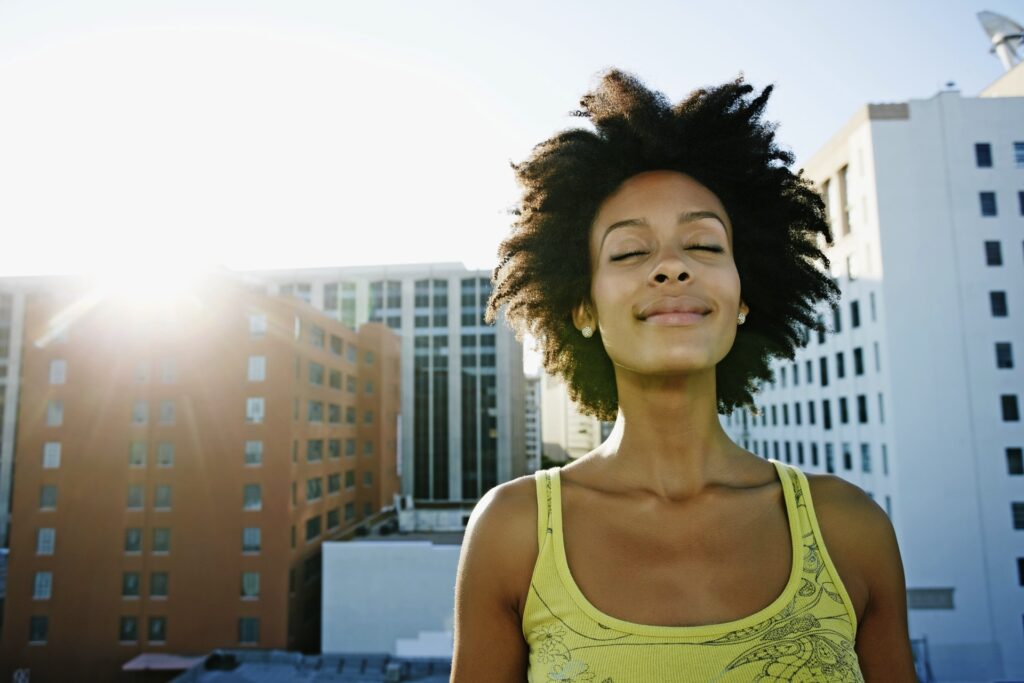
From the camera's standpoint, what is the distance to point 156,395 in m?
35.8

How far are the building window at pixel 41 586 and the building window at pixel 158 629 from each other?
632 centimetres

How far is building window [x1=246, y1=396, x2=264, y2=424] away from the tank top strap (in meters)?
36.3

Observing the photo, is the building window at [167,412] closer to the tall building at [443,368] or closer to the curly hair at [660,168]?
the tall building at [443,368]

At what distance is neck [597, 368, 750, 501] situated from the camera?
6.82 ft

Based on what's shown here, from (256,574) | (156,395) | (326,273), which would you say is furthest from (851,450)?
(326,273)

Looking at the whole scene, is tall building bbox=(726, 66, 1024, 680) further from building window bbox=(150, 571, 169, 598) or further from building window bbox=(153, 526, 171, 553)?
building window bbox=(150, 571, 169, 598)

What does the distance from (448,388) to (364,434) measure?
1655cm

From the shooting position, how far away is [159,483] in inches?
1379

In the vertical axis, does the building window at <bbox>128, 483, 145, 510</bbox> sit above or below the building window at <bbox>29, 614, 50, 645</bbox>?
above

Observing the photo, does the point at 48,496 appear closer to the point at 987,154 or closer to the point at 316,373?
the point at 316,373

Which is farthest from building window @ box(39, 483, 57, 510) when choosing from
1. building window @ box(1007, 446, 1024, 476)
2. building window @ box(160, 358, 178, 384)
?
building window @ box(1007, 446, 1024, 476)

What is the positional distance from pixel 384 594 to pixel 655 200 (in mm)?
36844

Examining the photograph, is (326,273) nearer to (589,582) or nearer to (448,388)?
(448,388)

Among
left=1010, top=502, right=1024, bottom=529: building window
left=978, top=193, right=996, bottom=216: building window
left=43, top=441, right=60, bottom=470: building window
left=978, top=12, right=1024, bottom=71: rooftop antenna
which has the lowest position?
left=1010, top=502, right=1024, bottom=529: building window
